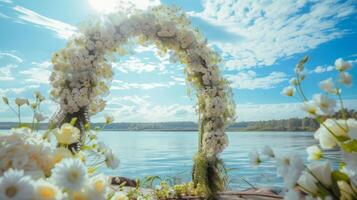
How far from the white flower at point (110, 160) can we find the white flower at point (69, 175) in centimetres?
22

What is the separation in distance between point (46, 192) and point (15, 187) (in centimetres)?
7

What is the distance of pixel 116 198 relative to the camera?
870mm

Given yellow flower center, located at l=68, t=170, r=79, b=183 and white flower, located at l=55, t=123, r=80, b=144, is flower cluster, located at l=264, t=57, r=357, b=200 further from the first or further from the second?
white flower, located at l=55, t=123, r=80, b=144

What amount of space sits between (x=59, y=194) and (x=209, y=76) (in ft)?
12.9

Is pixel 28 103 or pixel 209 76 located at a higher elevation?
pixel 209 76

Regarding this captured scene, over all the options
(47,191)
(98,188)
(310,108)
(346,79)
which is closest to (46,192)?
(47,191)

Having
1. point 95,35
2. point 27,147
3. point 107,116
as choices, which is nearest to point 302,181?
point 27,147

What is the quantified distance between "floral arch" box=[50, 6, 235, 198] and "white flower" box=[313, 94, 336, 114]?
3.14 meters

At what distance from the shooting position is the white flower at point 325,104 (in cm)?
72

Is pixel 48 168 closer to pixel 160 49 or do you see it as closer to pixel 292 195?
pixel 292 195

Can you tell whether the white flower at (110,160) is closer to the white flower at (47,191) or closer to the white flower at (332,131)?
the white flower at (47,191)

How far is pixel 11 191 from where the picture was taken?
2.15ft

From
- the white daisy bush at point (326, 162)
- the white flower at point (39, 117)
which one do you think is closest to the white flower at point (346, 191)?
the white daisy bush at point (326, 162)

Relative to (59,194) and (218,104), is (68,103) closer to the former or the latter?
(218,104)
